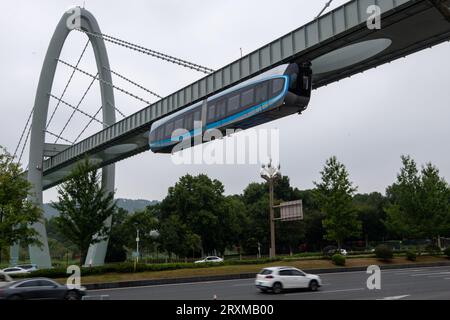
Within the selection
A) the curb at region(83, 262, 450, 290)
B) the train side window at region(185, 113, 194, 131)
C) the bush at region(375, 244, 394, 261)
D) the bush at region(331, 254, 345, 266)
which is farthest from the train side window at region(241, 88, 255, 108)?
the bush at region(375, 244, 394, 261)

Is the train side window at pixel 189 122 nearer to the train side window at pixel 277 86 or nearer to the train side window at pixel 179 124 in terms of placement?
the train side window at pixel 179 124

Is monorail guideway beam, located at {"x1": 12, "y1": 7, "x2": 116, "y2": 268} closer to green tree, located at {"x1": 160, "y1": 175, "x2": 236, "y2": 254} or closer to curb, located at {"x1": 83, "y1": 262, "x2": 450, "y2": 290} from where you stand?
green tree, located at {"x1": 160, "y1": 175, "x2": 236, "y2": 254}

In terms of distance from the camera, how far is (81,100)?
188 feet

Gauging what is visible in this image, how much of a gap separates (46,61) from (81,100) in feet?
23.4

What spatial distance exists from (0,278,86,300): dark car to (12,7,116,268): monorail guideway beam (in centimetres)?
3592

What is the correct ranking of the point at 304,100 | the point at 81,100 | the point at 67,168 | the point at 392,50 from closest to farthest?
the point at 304,100 → the point at 392,50 → the point at 81,100 → the point at 67,168

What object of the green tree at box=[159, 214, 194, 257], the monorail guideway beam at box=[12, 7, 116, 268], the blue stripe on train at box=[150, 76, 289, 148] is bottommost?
the green tree at box=[159, 214, 194, 257]

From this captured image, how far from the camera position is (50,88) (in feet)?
194

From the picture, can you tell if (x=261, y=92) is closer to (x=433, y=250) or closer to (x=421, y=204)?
(x=421, y=204)

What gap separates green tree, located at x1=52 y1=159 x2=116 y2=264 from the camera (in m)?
33.3

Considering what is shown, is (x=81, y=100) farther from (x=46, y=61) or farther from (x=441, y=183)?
(x=441, y=183)

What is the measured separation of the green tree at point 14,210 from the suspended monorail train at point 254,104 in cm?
1146
